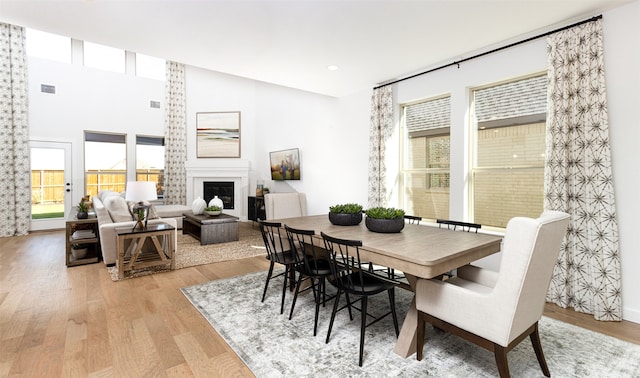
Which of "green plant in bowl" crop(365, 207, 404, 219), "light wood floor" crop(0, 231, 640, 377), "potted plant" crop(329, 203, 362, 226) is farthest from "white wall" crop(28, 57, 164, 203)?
"green plant in bowl" crop(365, 207, 404, 219)

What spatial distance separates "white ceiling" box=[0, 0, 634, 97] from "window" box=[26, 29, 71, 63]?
4499 millimetres

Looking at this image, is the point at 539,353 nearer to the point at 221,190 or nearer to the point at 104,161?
the point at 221,190

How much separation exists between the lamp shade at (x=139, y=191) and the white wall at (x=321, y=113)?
3.05 metres

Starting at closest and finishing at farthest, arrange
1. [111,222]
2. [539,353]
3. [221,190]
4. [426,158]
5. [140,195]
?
1. [539,353]
2. [140,195]
3. [111,222]
4. [426,158]
5. [221,190]

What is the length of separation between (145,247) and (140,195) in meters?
1.00

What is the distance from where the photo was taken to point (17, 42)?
226 inches

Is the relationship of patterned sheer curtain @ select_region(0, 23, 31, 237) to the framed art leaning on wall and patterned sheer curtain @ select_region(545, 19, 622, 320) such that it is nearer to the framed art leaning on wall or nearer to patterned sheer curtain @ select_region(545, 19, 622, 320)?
the framed art leaning on wall

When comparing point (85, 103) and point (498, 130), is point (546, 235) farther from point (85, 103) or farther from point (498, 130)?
point (85, 103)

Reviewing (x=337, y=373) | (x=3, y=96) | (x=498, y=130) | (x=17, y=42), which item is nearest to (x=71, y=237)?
(x=3, y=96)

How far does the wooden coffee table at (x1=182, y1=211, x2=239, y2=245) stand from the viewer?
16.8 feet

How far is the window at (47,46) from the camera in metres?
6.00

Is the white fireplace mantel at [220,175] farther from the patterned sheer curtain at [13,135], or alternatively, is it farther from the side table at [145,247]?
the side table at [145,247]

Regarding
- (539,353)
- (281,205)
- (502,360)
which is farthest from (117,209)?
(539,353)

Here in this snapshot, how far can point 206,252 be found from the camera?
4668mm
